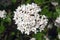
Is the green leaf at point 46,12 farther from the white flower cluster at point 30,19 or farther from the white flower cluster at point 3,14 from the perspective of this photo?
the white flower cluster at point 3,14

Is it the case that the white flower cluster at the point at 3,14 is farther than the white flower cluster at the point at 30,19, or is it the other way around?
the white flower cluster at the point at 3,14

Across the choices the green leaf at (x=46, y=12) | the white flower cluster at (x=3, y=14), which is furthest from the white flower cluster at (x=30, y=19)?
the white flower cluster at (x=3, y=14)

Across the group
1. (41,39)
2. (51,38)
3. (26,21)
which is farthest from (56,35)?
(26,21)

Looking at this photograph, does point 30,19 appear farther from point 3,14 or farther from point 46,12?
point 3,14

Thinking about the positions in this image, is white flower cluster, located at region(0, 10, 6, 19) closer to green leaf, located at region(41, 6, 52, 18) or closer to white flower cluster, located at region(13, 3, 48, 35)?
white flower cluster, located at region(13, 3, 48, 35)

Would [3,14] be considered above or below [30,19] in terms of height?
above

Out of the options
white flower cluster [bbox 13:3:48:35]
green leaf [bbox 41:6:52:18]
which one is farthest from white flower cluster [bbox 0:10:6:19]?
green leaf [bbox 41:6:52:18]

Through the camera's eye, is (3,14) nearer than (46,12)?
No

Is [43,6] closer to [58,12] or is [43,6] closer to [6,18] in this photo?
[58,12]

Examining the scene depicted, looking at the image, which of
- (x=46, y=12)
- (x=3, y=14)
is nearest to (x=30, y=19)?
(x=46, y=12)
